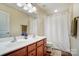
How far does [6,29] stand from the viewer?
1.56 meters

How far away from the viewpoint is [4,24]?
1.54m

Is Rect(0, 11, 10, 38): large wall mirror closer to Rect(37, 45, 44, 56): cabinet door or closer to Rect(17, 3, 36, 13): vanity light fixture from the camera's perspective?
Rect(17, 3, 36, 13): vanity light fixture

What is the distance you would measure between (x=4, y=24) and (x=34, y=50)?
56cm

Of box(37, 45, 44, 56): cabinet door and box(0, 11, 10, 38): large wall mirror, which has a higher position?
box(0, 11, 10, 38): large wall mirror

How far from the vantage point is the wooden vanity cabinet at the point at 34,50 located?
1476mm

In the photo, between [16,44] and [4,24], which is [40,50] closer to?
[16,44]

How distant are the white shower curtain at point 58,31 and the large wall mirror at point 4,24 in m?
0.55

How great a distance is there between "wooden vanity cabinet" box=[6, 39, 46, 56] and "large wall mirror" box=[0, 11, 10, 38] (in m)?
0.30

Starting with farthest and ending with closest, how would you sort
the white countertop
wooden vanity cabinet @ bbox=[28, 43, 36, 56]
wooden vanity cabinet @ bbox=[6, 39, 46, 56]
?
wooden vanity cabinet @ bbox=[28, 43, 36, 56] < wooden vanity cabinet @ bbox=[6, 39, 46, 56] < the white countertop

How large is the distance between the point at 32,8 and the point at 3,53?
0.75 meters

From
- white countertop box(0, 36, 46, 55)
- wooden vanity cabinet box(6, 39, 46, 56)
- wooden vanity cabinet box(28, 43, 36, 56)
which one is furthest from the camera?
wooden vanity cabinet box(28, 43, 36, 56)

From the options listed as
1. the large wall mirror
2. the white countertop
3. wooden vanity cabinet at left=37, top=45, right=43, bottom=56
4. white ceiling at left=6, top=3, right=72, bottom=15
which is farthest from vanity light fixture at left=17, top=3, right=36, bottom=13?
wooden vanity cabinet at left=37, top=45, right=43, bottom=56

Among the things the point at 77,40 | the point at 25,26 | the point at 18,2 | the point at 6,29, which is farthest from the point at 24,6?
the point at 77,40

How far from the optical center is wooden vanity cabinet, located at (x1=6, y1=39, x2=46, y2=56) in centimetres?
148
